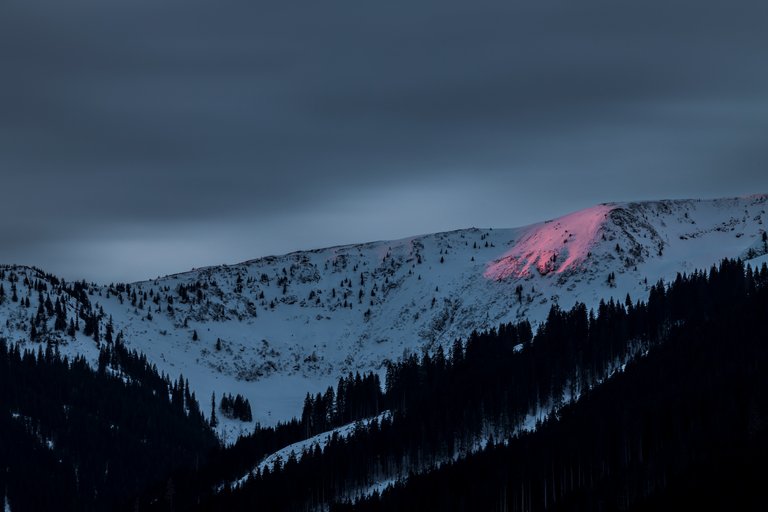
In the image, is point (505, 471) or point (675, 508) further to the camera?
point (505, 471)

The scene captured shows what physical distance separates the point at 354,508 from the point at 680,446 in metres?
52.0

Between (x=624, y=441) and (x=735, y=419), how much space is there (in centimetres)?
1631

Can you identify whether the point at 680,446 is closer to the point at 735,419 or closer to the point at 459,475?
the point at 735,419

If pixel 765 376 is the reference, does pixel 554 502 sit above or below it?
below

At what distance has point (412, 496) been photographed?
192 meters

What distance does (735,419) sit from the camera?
179m

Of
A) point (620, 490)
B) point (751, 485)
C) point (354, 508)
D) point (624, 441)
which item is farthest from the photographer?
point (354, 508)

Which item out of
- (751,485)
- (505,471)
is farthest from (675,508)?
(505,471)

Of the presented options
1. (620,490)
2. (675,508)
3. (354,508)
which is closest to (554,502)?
(620,490)

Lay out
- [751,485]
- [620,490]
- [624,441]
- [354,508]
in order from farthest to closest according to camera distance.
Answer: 1. [354,508]
2. [624,441]
3. [620,490]
4. [751,485]

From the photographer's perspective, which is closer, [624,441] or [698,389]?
[624,441]

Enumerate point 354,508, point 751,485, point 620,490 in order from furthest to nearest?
1. point 354,508
2. point 620,490
3. point 751,485

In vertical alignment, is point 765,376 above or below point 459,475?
above

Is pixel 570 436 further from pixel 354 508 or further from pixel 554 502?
pixel 354 508
